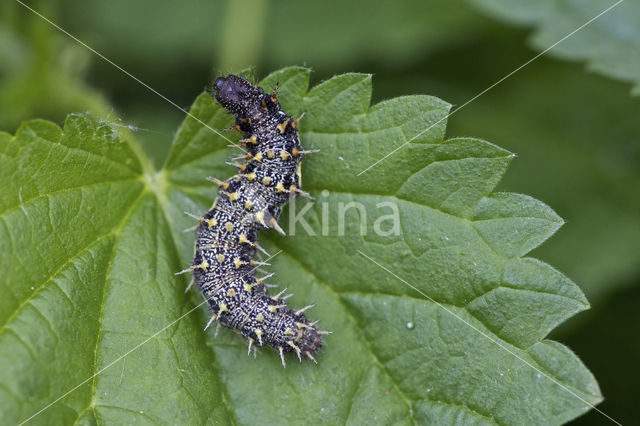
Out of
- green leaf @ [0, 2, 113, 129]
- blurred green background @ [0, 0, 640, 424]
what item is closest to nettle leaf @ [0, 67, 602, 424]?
green leaf @ [0, 2, 113, 129]

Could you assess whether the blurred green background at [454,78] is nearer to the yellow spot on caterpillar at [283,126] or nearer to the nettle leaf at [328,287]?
the nettle leaf at [328,287]

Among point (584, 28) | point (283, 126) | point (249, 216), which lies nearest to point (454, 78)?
point (584, 28)

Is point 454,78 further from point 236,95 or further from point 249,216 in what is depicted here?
point 249,216

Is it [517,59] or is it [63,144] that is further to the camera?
[517,59]

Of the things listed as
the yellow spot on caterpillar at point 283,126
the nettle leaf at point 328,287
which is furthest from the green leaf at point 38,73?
the yellow spot on caterpillar at point 283,126

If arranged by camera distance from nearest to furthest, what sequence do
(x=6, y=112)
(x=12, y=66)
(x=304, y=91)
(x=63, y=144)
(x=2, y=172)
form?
(x=2, y=172) < (x=63, y=144) < (x=304, y=91) < (x=6, y=112) < (x=12, y=66)

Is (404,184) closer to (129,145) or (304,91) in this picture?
(304,91)

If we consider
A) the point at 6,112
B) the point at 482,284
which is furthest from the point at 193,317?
the point at 6,112

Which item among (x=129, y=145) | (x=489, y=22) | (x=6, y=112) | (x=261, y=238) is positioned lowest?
(x=261, y=238)
